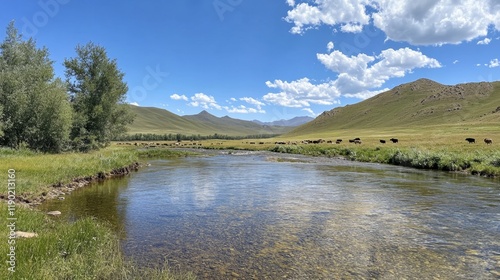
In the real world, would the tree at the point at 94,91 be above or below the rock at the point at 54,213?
above

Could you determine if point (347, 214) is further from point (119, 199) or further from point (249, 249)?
point (119, 199)

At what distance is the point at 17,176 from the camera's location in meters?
20.7

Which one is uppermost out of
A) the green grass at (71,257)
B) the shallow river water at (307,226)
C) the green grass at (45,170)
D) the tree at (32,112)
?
the tree at (32,112)

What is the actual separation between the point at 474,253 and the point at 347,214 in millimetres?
6267

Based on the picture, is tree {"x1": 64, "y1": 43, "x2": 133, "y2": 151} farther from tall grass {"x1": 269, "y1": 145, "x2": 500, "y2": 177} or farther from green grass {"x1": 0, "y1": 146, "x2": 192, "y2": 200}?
tall grass {"x1": 269, "y1": 145, "x2": 500, "y2": 177}

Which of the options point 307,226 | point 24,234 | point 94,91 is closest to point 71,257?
point 24,234

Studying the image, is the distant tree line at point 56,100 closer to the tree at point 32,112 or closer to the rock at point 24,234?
the tree at point 32,112

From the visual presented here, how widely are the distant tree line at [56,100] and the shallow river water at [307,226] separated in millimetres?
19053

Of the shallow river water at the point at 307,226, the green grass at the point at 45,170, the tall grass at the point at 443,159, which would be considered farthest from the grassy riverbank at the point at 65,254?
the tall grass at the point at 443,159

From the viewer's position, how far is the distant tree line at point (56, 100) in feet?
127

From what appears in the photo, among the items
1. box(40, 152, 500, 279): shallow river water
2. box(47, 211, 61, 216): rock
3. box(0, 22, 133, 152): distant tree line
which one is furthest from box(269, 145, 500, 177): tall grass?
box(0, 22, 133, 152): distant tree line

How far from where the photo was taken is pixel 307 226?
48.9 feet

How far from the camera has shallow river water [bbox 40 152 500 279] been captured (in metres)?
10.5

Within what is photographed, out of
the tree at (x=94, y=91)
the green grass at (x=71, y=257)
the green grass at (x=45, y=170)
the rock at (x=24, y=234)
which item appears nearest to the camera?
the green grass at (x=71, y=257)
